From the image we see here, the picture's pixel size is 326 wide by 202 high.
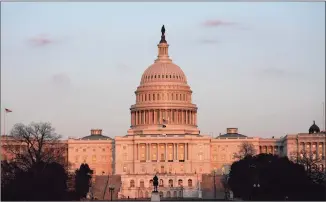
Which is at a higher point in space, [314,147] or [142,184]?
[314,147]

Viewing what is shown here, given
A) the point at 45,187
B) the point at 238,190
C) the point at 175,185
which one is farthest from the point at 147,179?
the point at 45,187

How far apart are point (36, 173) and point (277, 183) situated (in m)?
24.0

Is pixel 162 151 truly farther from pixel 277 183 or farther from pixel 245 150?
pixel 277 183

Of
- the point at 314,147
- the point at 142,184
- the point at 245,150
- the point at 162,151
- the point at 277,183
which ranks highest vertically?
the point at 314,147

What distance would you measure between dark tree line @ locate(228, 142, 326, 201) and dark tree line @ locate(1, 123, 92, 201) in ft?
59.1

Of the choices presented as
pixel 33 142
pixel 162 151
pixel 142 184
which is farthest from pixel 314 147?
pixel 33 142

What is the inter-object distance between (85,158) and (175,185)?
91.1 feet

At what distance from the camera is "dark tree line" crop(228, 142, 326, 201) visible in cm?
11350

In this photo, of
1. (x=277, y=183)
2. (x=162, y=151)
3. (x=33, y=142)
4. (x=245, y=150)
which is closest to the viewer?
(x=277, y=183)

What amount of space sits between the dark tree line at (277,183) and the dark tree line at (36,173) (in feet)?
59.1

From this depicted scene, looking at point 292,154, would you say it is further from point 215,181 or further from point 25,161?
point 25,161

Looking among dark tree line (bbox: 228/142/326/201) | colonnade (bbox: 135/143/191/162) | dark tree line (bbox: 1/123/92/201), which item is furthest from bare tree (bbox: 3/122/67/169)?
colonnade (bbox: 135/143/191/162)

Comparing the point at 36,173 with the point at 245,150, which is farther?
the point at 245,150

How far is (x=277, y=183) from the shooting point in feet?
394
